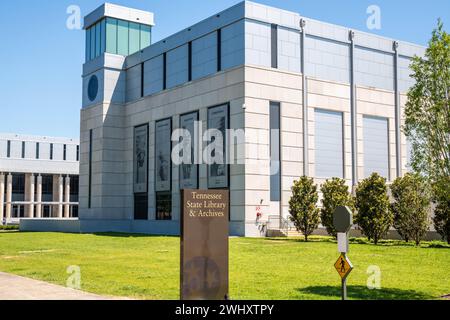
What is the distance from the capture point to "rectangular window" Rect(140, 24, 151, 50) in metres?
69.6

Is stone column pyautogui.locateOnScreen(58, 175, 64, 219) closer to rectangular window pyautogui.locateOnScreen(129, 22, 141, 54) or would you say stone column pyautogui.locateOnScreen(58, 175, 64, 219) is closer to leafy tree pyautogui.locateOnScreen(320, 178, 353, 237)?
rectangular window pyautogui.locateOnScreen(129, 22, 141, 54)

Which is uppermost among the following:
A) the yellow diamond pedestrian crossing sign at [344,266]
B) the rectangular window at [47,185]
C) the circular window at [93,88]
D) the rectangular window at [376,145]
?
the circular window at [93,88]

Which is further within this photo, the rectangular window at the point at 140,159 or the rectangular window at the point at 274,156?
the rectangular window at the point at 140,159

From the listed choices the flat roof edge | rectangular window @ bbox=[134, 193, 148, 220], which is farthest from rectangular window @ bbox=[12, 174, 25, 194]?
rectangular window @ bbox=[134, 193, 148, 220]

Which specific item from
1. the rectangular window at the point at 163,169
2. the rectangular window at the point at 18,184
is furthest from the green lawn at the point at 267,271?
the rectangular window at the point at 18,184

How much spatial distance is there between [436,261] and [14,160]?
9423 cm

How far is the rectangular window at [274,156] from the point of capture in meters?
48.3

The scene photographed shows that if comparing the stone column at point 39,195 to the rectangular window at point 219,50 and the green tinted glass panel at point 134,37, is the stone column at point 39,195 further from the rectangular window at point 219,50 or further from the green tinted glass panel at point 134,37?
the rectangular window at point 219,50

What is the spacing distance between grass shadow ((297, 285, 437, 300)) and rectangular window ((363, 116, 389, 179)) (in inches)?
1512

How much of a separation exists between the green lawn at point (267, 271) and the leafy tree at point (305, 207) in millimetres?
8161

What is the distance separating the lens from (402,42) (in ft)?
196

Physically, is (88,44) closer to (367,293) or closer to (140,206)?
(140,206)

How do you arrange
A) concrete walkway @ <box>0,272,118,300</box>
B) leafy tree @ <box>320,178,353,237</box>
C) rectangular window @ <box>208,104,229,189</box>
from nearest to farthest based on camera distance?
concrete walkway @ <box>0,272,118,300</box> < leafy tree @ <box>320,178,353,237</box> < rectangular window @ <box>208,104,229,189</box>
